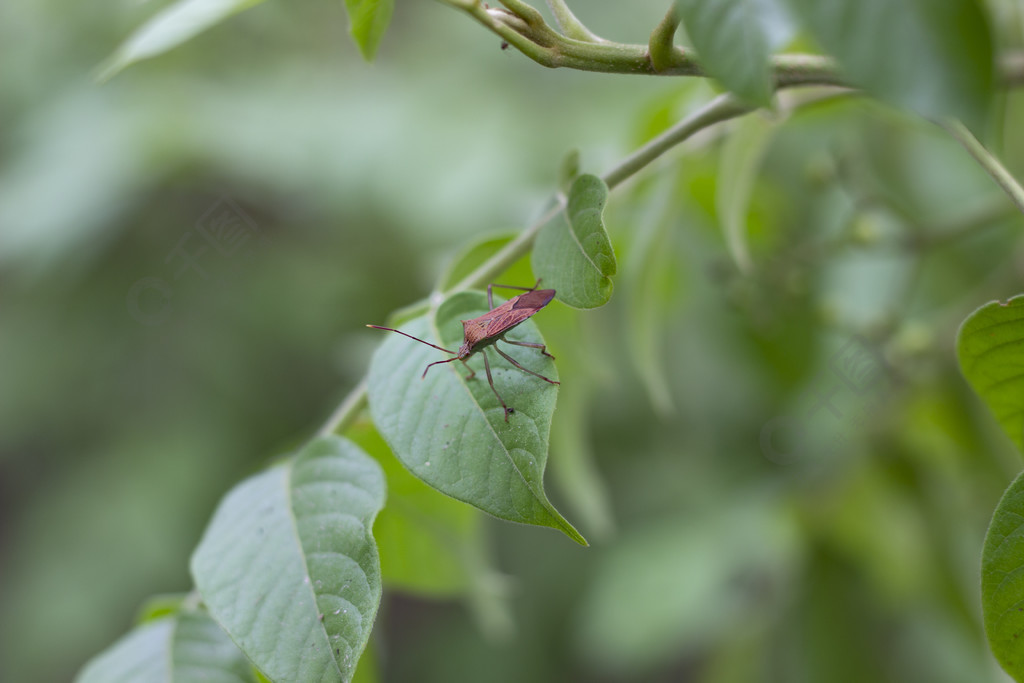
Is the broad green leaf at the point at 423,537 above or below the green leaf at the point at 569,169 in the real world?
below

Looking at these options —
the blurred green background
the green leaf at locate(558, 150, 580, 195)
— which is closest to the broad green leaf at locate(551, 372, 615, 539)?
the blurred green background

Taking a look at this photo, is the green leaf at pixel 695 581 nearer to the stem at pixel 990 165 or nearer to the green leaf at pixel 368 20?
the stem at pixel 990 165

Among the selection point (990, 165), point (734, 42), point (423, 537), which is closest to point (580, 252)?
point (734, 42)

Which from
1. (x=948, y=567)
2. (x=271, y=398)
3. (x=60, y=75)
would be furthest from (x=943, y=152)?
(x=60, y=75)

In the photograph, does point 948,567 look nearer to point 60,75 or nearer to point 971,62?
point 971,62

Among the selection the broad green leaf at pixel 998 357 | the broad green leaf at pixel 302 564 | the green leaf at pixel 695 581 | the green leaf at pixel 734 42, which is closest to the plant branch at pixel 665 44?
the green leaf at pixel 734 42

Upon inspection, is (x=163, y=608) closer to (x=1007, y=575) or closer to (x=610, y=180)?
(x=610, y=180)
